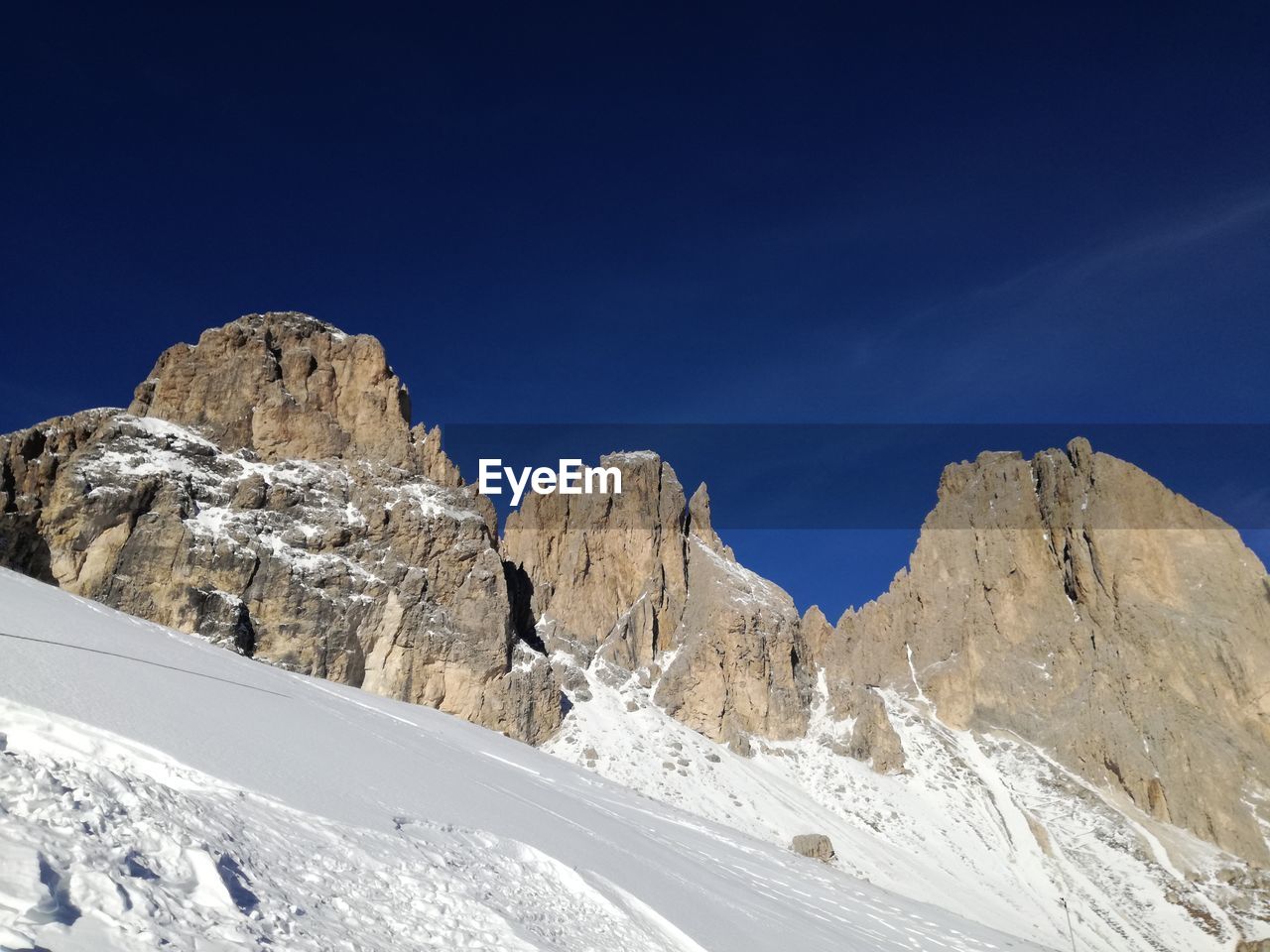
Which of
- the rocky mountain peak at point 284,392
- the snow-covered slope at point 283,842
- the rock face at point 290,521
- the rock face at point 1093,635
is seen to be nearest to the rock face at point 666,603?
the rock face at point 1093,635

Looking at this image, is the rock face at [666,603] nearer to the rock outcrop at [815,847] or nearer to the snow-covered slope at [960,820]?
the snow-covered slope at [960,820]

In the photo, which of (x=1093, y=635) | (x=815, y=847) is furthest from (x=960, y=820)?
(x=1093, y=635)

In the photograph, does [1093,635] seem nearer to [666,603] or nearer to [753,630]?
[753,630]

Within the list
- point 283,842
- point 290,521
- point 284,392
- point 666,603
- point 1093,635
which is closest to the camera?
point 283,842

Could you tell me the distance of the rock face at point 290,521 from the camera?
56781 mm

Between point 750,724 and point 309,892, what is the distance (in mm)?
77569

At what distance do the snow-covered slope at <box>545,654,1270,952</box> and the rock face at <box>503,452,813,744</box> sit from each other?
401 centimetres

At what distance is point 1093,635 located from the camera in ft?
288

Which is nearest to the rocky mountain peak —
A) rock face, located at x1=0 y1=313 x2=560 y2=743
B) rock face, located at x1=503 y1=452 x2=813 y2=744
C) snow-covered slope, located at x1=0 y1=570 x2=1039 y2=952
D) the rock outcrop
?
rock face, located at x1=0 y1=313 x2=560 y2=743

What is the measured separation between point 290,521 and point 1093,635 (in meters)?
80.9

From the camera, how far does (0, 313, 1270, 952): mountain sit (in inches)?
2346

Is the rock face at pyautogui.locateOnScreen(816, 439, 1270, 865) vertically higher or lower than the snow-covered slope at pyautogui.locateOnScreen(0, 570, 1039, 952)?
higher

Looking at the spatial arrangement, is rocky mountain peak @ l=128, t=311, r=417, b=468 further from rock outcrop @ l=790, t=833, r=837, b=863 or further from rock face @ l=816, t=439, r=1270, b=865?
rock face @ l=816, t=439, r=1270, b=865

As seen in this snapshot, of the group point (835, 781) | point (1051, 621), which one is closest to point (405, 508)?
point (835, 781)
